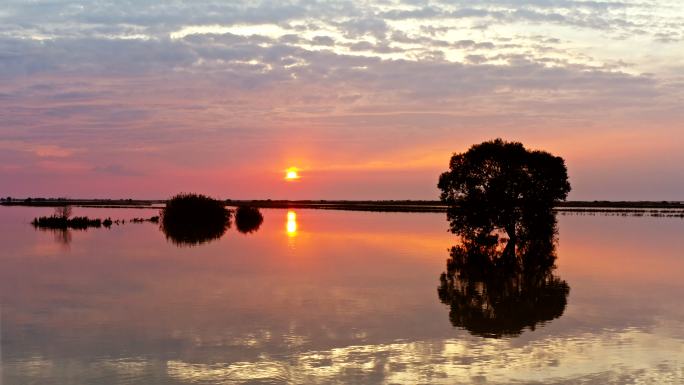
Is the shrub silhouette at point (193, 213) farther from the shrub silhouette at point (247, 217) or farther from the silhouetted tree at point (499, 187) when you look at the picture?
the silhouetted tree at point (499, 187)

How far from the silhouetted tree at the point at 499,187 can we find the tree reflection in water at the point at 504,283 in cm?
87

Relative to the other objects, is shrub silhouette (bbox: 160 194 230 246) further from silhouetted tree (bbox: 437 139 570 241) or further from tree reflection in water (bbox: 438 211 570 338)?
tree reflection in water (bbox: 438 211 570 338)

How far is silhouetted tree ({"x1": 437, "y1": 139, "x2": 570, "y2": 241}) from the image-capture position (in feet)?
170

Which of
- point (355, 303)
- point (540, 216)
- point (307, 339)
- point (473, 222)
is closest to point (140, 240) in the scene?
point (473, 222)

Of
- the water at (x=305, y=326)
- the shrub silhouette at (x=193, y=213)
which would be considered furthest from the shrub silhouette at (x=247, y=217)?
the water at (x=305, y=326)

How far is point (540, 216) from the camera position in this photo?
52812mm

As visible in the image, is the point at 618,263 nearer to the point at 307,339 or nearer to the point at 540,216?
the point at 540,216

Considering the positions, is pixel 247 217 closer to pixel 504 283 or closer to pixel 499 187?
pixel 499 187

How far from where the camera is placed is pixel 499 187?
169 feet

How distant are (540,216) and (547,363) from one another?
122 feet

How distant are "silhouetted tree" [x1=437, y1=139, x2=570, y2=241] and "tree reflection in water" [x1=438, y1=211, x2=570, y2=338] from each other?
867 mm

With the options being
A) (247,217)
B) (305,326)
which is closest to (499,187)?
(305,326)

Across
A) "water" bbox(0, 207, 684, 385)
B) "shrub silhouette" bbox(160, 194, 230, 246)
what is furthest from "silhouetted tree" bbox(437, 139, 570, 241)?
"shrub silhouette" bbox(160, 194, 230, 246)

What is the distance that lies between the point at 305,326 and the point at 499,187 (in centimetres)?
3321
